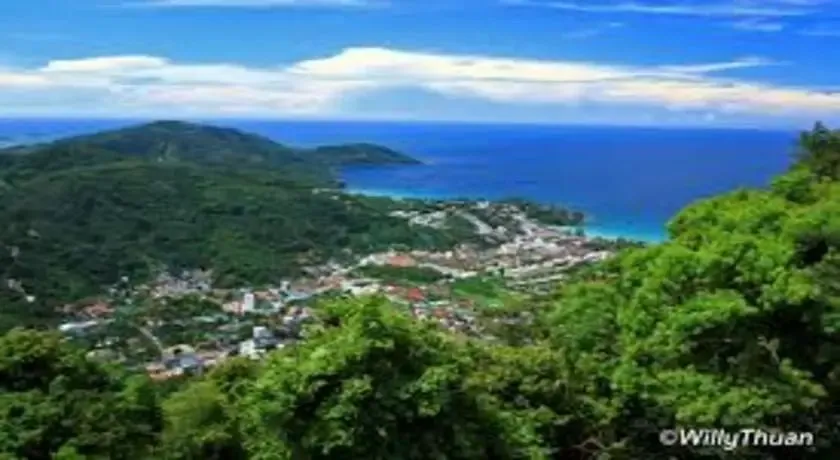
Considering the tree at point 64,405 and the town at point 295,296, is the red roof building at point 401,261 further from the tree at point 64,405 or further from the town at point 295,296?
the tree at point 64,405

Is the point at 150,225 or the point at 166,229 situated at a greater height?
the point at 150,225

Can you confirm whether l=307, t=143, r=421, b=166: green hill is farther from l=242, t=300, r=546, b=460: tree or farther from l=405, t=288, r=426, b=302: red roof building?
l=242, t=300, r=546, b=460: tree

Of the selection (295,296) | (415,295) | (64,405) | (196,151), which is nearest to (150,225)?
(295,296)

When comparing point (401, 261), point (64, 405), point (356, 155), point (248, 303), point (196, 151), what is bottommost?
point (248, 303)

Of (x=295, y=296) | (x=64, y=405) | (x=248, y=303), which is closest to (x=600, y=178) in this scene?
(x=295, y=296)

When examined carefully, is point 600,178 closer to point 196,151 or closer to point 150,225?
point 196,151

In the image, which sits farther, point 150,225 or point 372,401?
point 150,225

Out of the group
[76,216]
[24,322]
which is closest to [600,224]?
[76,216]

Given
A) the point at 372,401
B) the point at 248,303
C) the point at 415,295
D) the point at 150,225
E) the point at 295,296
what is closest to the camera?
the point at 372,401

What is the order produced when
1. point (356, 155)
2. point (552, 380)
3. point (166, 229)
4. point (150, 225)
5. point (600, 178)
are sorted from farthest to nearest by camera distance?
point (356, 155)
point (600, 178)
point (150, 225)
point (166, 229)
point (552, 380)
